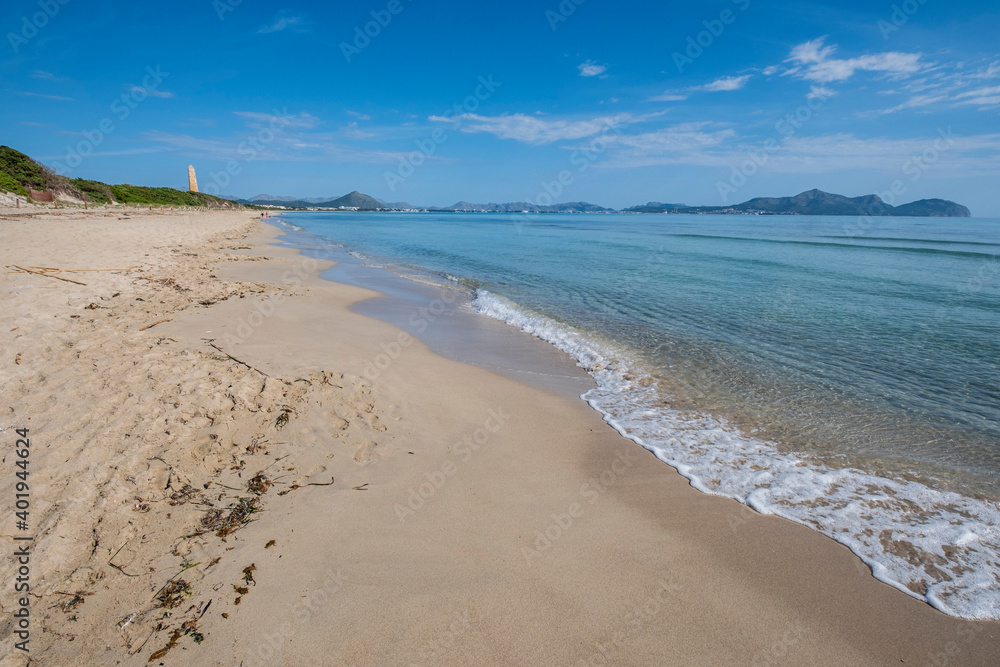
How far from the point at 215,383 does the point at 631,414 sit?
5.36 metres

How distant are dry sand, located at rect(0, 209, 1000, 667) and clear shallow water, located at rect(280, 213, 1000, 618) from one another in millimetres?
511

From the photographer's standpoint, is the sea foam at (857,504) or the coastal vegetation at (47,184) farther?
the coastal vegetation at (47,184)

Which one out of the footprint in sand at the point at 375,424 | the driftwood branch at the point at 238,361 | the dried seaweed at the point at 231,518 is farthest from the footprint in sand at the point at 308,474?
the driftwood branch at the point at 238,361

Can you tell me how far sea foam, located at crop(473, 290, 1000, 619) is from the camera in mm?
3252

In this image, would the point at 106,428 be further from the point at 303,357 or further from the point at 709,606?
the point at 709,606

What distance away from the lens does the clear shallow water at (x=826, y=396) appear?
3811 mm

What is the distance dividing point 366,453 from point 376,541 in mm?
1265

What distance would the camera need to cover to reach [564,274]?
62.5 feet

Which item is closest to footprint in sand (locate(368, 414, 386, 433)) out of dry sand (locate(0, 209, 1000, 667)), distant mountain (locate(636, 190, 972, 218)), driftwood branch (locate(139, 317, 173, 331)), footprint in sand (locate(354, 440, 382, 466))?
dry sand (locate(0, 209, 1000, 667))

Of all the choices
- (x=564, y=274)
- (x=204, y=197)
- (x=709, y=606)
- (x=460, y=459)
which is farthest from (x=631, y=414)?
(x=204, y=197)

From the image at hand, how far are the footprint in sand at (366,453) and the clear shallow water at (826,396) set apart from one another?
3.01m

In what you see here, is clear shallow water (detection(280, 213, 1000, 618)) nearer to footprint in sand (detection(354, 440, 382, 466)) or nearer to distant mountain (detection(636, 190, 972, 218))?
footprint in sand (detection(354, 440, 382, 466))

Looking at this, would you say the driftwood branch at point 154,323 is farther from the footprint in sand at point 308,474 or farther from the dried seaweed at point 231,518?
the dried seaweed at point 231,518

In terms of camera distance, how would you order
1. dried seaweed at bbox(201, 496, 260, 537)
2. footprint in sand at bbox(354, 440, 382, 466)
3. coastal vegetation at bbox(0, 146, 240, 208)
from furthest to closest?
coastal vegetation at bbox(0, 146, 240, 208) → footprint in sand at bbox(354, 440, 382, 466) → dried seaweed at bbox(201, 496, 260, 537)
